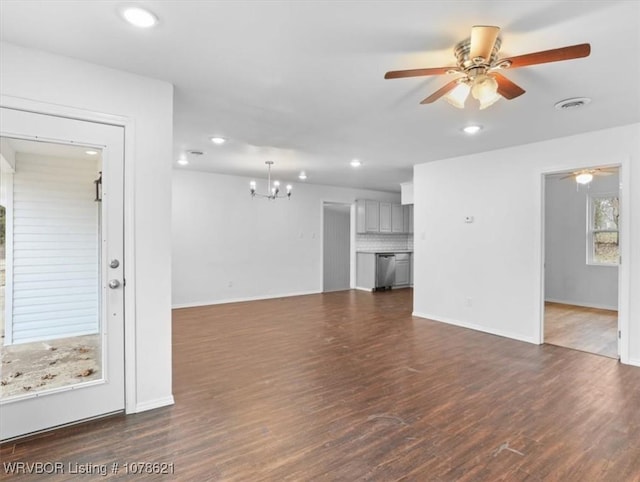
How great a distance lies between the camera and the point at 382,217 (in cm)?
850

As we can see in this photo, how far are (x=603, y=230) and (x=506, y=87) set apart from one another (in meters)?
5.57

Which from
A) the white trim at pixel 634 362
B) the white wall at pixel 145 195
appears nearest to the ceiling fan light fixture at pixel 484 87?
the white wall at pixel 145 195

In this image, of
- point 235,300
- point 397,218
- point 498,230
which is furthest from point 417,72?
point 397,218

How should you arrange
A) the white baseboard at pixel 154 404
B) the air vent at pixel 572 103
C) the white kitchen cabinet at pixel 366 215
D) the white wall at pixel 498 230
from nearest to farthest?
1. the white baseboard at pixel 154 404
2. the air vent at pixel 572 103
3. the white wall at pixel 498 230
4. the white kitchen cabinet at pixel 366 215

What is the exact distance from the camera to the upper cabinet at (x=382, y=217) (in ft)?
27.0

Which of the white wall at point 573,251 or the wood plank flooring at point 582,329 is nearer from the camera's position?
the wood plank flooring at point 582,329

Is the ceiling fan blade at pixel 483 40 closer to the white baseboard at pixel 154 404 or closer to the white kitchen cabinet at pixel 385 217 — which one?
the white baseboard at pixel 154 404

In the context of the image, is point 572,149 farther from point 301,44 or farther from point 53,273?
point 53,273

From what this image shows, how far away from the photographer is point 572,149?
3.84 metres

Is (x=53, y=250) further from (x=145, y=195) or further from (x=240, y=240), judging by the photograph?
(x=240, y=240)

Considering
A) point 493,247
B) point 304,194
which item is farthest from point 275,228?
point 493,247

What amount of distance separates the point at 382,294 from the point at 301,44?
6271 mm

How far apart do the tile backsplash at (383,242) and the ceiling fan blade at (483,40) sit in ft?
21.8

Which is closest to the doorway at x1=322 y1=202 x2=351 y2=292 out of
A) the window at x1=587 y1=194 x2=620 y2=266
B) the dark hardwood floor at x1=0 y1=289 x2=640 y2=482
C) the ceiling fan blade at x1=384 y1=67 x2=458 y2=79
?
the dark hardwood floor at x1=0 y1=289 x2=640 y2=482
